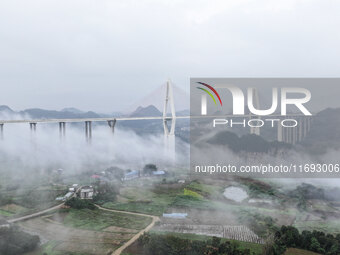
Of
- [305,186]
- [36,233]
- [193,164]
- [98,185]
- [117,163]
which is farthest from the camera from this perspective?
[193,164]

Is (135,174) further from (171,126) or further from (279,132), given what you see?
(279,132)

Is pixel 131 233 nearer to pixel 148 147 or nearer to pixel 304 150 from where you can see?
pixel 148 147

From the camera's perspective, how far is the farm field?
7758 mm

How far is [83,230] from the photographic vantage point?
869cm

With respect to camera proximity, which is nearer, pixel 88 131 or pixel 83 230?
pixel 83 230

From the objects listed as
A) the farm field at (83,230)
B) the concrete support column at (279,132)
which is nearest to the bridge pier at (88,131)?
the farm field at (83,230)

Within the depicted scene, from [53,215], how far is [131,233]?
8.31ft

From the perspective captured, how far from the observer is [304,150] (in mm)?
17641

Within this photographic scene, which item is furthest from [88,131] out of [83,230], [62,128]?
[83,230]

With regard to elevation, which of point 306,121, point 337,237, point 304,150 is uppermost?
point 306,121

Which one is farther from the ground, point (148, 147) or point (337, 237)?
point (148, 147)

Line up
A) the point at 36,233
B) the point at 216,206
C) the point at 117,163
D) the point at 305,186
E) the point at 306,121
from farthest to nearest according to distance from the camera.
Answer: the point at 306,121, the point at 117,163, the point at 305,186, the point at 216,206, the point at 36,233

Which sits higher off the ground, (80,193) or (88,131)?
(88,131)

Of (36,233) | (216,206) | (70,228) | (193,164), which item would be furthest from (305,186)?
(36,233)
